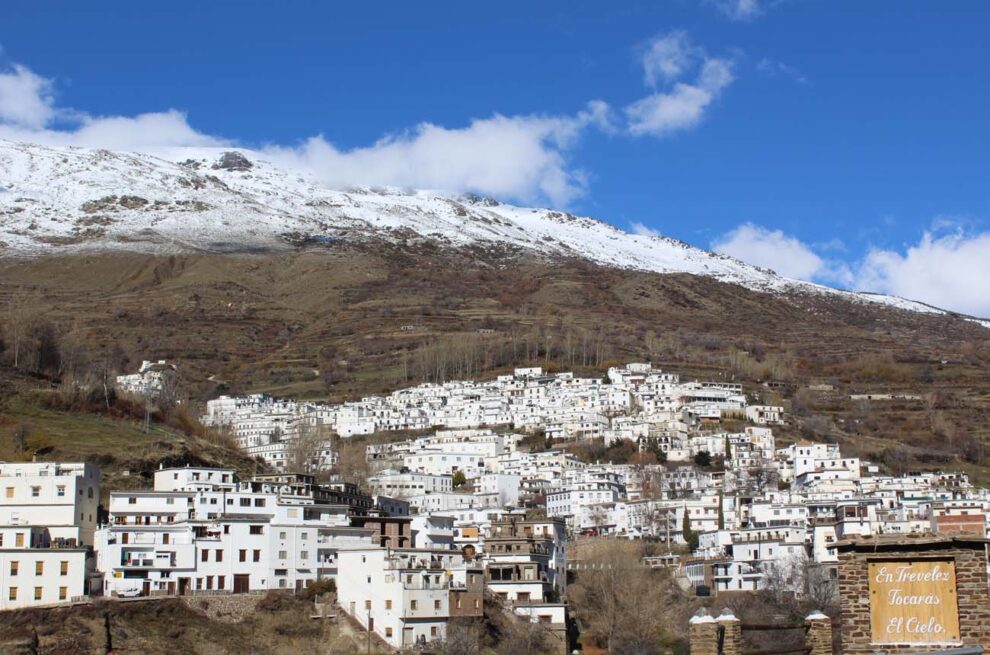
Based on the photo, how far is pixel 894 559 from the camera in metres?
11.1

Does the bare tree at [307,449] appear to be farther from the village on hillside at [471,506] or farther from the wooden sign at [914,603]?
the wooden sign at [914,603]

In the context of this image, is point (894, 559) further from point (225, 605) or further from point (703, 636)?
point (225, 605)

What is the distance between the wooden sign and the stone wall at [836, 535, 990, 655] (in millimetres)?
47

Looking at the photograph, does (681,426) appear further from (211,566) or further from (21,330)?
(211,566)

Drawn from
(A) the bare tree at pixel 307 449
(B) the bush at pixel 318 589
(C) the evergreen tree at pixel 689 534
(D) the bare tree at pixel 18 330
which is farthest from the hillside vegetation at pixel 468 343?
(B) the bush at pixel 318 589

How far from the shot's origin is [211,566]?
2089 inches

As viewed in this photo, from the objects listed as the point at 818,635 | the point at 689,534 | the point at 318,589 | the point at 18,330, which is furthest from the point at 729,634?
the point at 18,330

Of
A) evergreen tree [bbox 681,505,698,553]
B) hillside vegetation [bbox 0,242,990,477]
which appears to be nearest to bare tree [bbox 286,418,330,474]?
hillside vegetation [bbox 0,242,990,477]

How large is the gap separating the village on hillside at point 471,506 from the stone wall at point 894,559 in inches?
24.6

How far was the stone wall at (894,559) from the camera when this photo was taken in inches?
433

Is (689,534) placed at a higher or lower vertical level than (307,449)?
lower

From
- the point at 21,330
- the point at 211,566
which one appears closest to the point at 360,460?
the point at 21,330

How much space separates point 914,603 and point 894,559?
15.4 inches

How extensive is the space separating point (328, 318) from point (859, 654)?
15925cm
